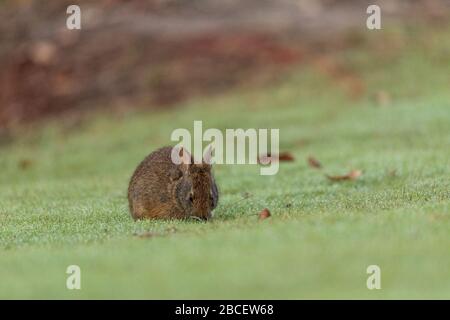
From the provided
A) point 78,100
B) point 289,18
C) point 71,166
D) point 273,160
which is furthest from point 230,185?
point 289,18

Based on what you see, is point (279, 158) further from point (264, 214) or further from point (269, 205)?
point (264, 214)

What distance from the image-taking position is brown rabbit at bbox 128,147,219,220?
8.90 metres

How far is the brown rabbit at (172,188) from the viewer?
890 centimetres

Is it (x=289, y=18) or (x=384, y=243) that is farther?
(x=289, y=18)

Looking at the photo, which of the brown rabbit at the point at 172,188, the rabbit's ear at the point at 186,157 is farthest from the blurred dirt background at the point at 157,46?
the rabbit's ear at the point at 186,157

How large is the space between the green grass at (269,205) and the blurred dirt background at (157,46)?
1399mm

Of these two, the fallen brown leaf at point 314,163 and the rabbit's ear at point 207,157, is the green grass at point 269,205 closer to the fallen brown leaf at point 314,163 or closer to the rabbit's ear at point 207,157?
the fallen brown leaf at point 314,163

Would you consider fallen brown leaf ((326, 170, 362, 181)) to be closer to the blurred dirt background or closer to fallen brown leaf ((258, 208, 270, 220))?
fallen brown leaf ((258, 208, 270, 220))

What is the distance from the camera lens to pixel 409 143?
49.3 feet

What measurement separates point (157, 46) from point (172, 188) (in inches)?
595

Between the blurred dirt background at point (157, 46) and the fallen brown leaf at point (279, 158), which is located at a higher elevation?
the blurred dirt background at point (157, 46)

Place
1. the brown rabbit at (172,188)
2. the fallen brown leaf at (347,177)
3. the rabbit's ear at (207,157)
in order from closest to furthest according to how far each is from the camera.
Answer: the brown rabbit at (172,188) → the rabbit's ear at (207,157) → the fallen brown leaf at (347,177)

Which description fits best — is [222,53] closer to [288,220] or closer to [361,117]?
[361,117]

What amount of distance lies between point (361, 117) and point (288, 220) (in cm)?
950
